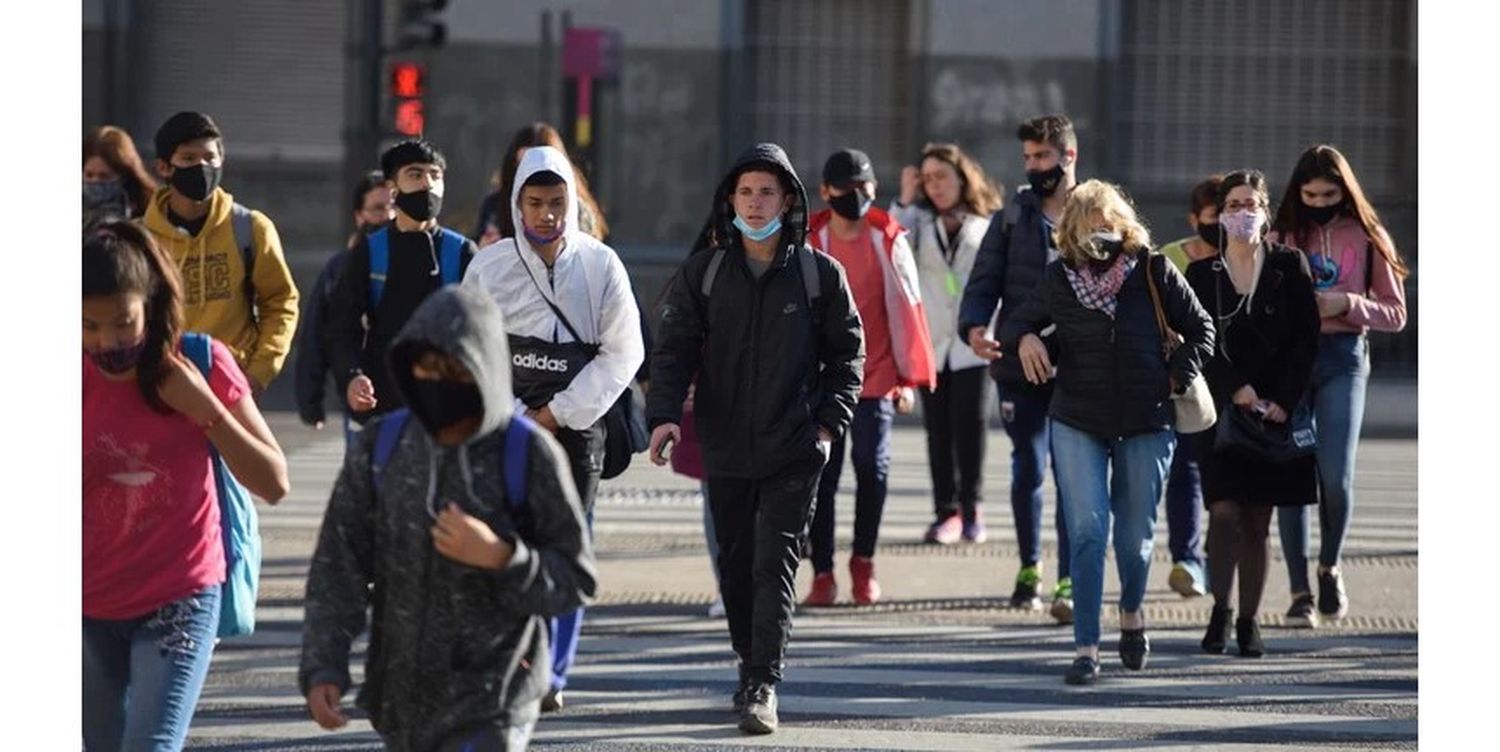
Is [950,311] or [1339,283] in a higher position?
[1339,283]

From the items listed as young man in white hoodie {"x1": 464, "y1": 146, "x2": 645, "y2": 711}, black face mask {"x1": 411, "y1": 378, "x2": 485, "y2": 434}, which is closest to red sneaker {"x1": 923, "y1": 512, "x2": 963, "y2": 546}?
young man in white hoodie {"x1": 464, "y1": 146, "x2": 645, "y2": 711}

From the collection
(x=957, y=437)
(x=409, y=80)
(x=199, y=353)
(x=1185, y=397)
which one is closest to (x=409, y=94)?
(x=409, y=80)

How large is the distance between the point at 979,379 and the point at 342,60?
15429 mm

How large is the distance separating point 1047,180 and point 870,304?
3.04 feet

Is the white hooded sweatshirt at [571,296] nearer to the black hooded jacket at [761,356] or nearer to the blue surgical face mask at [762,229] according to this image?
the black hooded jacket at [761,356]

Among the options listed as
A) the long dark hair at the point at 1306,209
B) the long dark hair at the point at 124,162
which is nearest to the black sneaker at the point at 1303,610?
the long dark hair at the point at 1306,209

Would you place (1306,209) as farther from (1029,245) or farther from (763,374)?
(763,374)

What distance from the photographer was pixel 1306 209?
10.4 m

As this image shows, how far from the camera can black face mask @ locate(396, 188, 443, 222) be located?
9.29m

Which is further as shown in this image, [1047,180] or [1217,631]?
[1047,180]

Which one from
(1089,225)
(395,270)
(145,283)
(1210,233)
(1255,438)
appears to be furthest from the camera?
(1210,233)

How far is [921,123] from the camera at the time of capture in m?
25.5

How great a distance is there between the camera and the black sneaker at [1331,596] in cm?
1084
